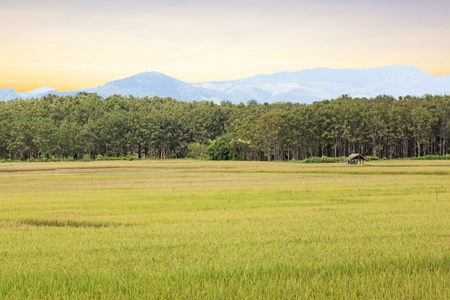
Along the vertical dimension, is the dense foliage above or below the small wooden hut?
above

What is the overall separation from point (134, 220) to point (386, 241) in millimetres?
9618

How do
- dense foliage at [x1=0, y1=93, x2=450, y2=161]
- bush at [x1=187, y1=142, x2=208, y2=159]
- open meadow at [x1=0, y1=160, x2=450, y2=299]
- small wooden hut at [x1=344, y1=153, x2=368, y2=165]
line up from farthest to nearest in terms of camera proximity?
bush at [x1=187, y1=142, x2=208, y2=159] < dense foliage at [x1=0, y1=93, x2=450, y2=161] < small wooden hut at [x1=344, y1=153, x2=368, y2=165] < open meadow at [x1=0, y1=160, x2=450, y2=299]

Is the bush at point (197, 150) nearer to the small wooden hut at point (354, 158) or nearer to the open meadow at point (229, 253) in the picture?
the small wooden hut at point (354, 158)

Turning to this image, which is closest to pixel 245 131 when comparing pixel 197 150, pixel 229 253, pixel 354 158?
pixel 197 150

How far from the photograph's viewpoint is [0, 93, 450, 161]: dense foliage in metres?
113

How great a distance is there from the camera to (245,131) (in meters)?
122

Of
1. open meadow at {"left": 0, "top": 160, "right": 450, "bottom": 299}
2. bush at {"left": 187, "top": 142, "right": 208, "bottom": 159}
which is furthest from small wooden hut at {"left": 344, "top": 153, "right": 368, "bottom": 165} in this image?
open meadow at {"left": 0, "top": 160, "right": 450, "bottom": 299}

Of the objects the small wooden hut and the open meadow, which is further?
the small wooden hut

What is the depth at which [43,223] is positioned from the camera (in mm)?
18344

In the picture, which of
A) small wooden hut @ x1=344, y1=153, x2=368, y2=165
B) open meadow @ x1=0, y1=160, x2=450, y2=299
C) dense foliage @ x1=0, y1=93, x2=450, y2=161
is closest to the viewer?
open meadow @ x1=0, y1=160, x2=450, y2=299

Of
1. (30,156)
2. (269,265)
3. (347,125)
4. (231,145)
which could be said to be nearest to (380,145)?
(347,125)

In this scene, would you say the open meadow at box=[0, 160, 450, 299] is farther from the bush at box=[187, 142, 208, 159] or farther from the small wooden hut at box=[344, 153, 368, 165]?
the bush at box=[187, 142, 208, 159]

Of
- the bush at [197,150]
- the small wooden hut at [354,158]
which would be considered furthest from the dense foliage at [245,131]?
the small wooden hut at [354,158]

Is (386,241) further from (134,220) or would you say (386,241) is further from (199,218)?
(134,220)
